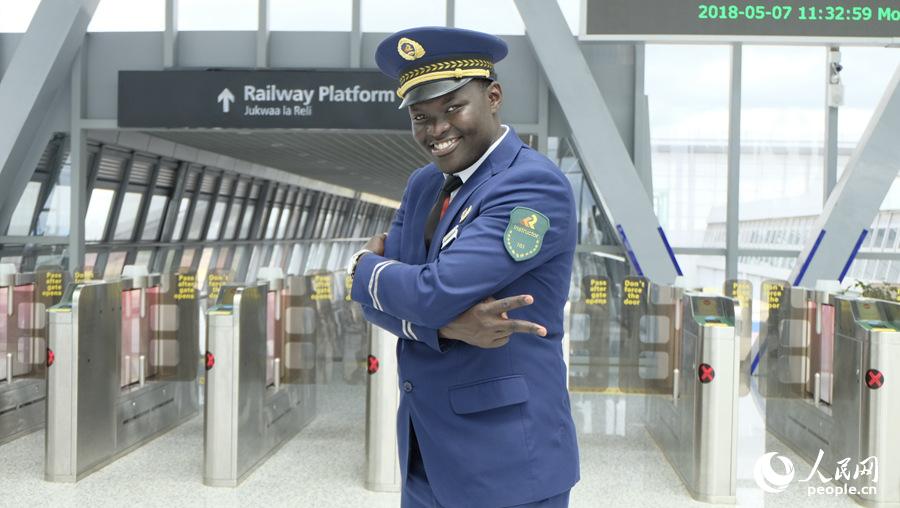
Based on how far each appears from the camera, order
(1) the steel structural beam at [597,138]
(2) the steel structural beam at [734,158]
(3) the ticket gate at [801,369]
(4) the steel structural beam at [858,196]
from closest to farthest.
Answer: (3) the ticket gate at [801,369] → (1) the steel structural beam at [597,138] → (4) the steel structural beam at [858,196] → (2) the steel structural beam at [734,158]

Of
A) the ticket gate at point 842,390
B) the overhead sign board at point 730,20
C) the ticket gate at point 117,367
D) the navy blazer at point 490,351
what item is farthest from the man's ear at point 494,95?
the overhead sign board at point 730,20

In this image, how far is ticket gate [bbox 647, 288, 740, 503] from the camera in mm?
5008

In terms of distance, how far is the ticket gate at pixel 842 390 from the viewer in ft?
16.1

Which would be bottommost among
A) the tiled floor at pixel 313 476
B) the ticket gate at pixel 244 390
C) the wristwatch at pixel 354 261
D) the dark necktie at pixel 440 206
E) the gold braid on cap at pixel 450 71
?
the tiled floor at pixel 313 476

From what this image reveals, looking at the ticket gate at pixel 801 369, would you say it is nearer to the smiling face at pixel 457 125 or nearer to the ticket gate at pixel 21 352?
the smiling face at pixel 457 125

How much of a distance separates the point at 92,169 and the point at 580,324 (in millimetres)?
7186

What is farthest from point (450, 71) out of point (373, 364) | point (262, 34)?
point (262, 34)

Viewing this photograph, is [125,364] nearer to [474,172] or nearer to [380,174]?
[474,172]

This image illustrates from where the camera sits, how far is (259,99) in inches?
332

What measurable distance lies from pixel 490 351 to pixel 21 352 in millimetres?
6747

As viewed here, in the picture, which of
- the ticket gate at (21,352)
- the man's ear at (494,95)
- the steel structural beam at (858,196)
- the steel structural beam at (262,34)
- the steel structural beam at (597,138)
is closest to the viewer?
the man's ear at (494,95)

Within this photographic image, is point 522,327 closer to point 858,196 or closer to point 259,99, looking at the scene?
point 259,99

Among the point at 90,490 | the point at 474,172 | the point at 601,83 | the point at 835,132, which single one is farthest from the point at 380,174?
the point at 474,172

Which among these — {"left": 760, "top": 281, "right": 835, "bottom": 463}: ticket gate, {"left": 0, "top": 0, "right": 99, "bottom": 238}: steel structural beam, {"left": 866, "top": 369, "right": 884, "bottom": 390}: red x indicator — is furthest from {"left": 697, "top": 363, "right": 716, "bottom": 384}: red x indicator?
{"left": 0, "top": 0, "right": 99, "bottom": 238}: steel structural beam
